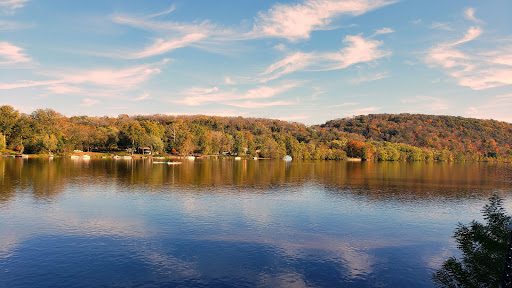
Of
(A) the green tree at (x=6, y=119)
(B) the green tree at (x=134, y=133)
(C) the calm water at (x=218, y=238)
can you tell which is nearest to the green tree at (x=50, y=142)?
(A) the green tree at (x=6, y=119)

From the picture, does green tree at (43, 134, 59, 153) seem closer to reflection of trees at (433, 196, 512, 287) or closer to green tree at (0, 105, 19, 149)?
green tree at (0, 105, 19, 149)

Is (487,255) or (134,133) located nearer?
(487,255)

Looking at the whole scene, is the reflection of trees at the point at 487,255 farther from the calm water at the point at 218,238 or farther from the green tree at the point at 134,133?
the green tree at the point at 134,133

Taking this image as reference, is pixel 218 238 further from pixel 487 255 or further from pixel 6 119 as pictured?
pixel 6 119

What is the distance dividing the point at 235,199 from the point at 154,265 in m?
24.1

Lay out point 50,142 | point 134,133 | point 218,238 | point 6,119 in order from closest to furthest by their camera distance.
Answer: point 218,238, point 6,119, point 50,142, point 134,133

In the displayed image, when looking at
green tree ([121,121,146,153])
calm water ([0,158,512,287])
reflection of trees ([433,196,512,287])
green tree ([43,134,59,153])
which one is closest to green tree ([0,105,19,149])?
green tree ([43,134,59,153])

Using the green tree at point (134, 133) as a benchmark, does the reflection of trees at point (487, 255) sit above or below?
below

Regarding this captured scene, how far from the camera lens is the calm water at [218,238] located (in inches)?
753

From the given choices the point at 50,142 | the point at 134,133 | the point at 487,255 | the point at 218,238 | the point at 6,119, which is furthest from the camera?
the point at 134,133

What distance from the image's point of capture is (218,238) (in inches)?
1032

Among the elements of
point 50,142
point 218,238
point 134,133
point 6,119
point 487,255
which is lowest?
point 218,238

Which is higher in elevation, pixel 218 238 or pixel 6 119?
pixel 6 119

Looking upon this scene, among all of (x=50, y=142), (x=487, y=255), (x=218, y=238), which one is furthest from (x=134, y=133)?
(x=487, y=255)
